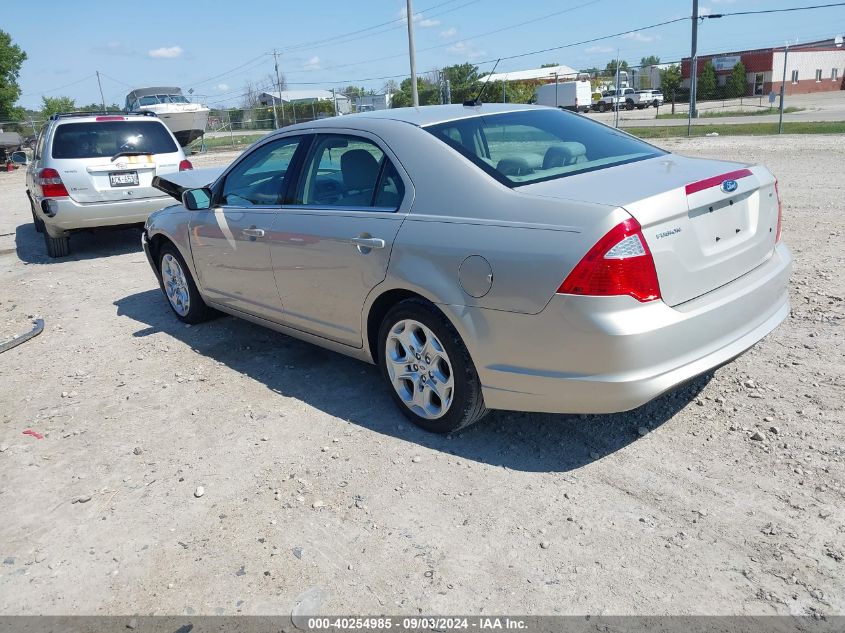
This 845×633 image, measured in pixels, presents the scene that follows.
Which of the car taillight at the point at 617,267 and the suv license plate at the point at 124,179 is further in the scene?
the suv license plate at the point at 124,179

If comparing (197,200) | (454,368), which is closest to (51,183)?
(197,200)

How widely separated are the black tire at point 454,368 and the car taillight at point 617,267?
29.0 inches

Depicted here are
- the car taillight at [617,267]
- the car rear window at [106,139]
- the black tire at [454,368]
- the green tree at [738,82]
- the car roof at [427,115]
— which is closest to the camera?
the car taillight at [617,267]

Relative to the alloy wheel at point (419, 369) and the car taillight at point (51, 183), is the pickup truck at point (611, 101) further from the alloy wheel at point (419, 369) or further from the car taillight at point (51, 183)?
the alloy wheel at point (419, 369)

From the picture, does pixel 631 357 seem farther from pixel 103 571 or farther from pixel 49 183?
pixel 49 183

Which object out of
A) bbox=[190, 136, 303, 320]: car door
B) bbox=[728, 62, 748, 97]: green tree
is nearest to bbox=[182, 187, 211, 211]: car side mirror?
bbox=[190, 136, 303, 320]: car door

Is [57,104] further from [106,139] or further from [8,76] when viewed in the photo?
[106,139]

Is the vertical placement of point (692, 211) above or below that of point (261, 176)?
below

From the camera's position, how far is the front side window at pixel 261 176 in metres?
4.67

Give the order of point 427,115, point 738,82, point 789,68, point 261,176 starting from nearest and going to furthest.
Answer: point 427,115
point 261,176
point 738,82
point 789,68

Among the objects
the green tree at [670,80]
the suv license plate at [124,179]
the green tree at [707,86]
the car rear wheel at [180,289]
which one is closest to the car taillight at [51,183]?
the suv license plate at [124,179]

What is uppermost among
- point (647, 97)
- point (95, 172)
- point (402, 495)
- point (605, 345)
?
point (647, 97)

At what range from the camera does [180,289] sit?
614 cm

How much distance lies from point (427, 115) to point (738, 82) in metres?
50.3
